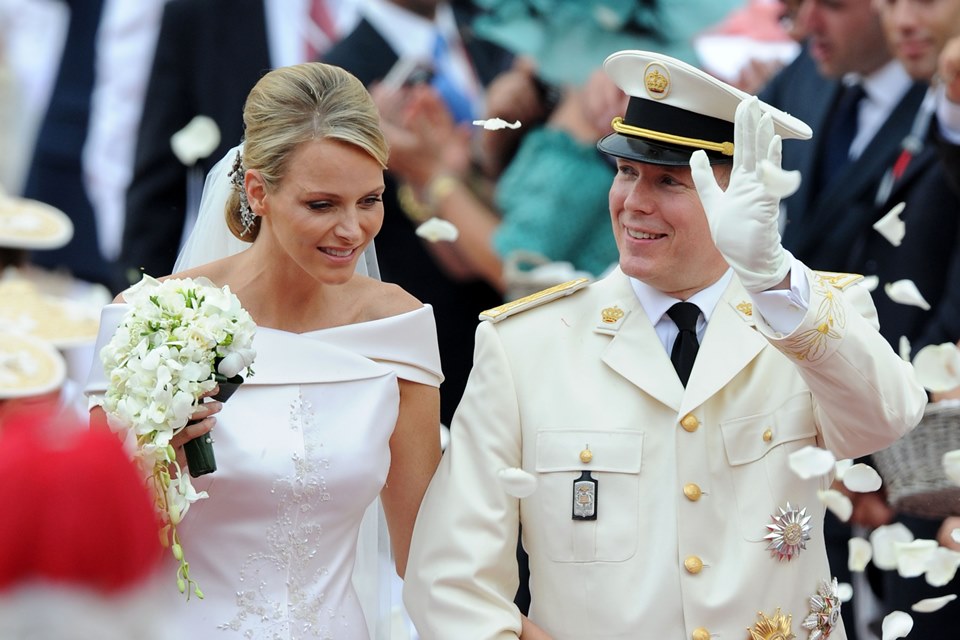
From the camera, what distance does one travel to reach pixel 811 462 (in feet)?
10.1

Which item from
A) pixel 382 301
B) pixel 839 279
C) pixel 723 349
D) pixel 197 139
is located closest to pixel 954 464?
pixel 839 279

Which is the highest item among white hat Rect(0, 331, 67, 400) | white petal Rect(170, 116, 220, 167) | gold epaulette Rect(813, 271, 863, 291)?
white petal Rect(170, 116, 220, 167)

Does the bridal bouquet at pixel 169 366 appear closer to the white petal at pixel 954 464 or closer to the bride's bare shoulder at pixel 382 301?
the bride's bare shoulder at pixel 382 301

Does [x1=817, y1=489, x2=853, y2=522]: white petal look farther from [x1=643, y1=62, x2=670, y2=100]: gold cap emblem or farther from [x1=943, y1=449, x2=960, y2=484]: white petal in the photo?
[x1=643, y1=62, x2=670, y2=100]: gold cap emblem

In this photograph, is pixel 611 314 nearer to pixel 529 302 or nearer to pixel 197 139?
pixel 529 302

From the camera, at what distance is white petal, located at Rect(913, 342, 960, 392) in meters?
3.75

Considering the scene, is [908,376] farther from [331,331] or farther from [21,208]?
[21,208]

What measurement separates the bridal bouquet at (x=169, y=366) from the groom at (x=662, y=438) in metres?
0.48

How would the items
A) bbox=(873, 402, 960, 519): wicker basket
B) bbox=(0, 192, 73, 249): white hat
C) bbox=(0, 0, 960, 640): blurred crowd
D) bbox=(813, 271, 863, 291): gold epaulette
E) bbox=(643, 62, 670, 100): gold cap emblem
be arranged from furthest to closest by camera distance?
1. bbox=(0, 192, 73, 249): white hat
2. bbox=(0, 0, 960, 640): blurred crowd
3. bbox=(873, 402, 960, 519): wicker basket
4. bbox=(643, 62, 670, 100): gold cap emblem
5. bbox=(813, 271, 863, 291): gold epaulette

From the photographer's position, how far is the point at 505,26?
613 centimetres

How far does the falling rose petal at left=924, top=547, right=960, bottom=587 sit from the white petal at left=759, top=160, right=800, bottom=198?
1.08 meters

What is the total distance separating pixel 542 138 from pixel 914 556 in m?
2.66

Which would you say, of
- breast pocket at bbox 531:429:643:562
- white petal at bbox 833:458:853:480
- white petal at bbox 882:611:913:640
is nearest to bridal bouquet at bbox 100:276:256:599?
breast pocket at bbox 531:429:643:562

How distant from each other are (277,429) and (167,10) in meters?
3.60
